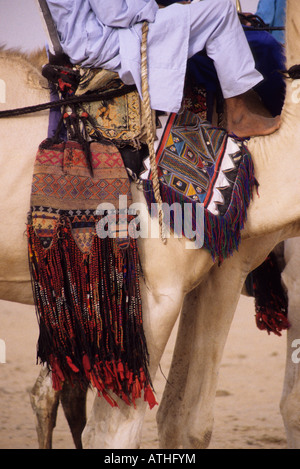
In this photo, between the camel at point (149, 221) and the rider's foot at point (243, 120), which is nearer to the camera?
the camel at point (149, 221)

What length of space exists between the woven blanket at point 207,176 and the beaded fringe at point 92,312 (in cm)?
21

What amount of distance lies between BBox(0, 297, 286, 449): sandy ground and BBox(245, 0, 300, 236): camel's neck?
72.0 inches

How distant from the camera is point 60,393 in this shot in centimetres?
289

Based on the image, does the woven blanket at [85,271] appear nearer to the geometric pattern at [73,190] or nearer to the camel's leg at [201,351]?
the geometric pattern at [73,190]

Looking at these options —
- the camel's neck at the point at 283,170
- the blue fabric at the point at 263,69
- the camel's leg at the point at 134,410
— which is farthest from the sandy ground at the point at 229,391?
the blue fabric at the point at 263,69

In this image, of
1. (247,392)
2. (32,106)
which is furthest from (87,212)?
(247,392)

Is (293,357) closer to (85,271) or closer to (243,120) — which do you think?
(243,120)

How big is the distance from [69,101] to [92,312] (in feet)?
2.03

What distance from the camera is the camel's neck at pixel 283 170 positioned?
2.15 metres

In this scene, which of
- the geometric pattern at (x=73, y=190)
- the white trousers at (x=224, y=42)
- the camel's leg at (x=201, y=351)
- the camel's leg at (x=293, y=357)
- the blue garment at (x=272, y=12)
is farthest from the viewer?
the camel's leg at (x=293, y=357)

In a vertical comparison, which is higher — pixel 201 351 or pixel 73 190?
pixel 73 190

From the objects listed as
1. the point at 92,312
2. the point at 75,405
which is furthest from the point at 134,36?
the point at 75,405

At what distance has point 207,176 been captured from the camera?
2.10m

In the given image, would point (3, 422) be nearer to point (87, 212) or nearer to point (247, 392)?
point (247, 392)
